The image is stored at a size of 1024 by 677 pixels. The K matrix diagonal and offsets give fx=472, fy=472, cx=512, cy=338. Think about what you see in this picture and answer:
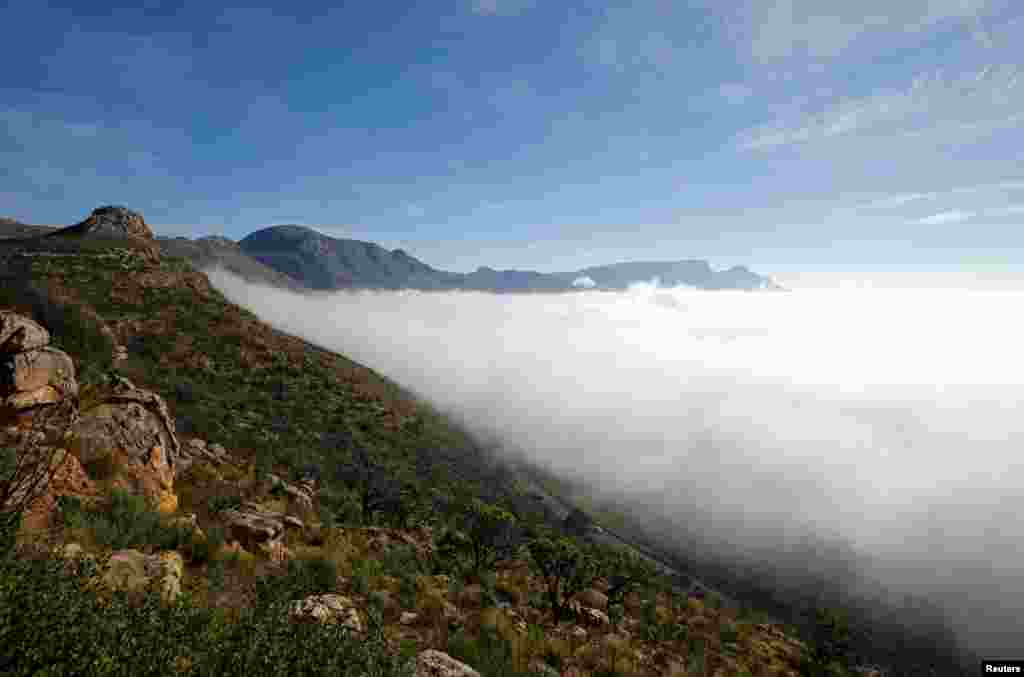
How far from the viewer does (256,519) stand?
12562 millimetres

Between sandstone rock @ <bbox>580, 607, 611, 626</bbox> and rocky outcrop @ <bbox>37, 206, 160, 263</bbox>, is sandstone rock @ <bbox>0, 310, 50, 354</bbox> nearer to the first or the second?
sandstone rock @ <bbox>580, 607, 611, 626</bbox>

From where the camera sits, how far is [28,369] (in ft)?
41.0

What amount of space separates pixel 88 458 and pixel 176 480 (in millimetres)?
3663

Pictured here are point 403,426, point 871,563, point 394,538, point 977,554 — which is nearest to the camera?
point 394,538

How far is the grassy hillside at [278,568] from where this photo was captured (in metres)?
4.30

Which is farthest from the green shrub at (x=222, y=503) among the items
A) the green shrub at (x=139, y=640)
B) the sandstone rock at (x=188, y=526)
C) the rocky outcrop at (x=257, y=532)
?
the green shrub at (x=139, y=640)

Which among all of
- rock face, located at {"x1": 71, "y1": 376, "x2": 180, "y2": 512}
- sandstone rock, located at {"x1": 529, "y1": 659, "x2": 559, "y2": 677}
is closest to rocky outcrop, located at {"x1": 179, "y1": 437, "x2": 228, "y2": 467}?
rock face, located at {"x1": 71, "y1": 376, "x2": 180, "y2": 512}

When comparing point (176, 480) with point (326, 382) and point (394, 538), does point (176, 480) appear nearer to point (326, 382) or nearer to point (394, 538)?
point (394, 538)

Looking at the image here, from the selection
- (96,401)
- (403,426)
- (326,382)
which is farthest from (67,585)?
(403,426)

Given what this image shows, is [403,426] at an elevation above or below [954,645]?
above

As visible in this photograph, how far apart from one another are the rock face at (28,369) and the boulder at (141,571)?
6.64m

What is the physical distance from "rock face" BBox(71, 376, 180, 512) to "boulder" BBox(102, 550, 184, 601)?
4540 millimetres

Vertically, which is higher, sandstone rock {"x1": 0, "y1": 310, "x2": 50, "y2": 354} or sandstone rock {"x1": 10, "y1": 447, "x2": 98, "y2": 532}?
sandstone rock {"x1": 0, "y1": 310, "x2": 50, "y2": 354}

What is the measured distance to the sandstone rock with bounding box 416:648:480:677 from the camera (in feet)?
25.1
